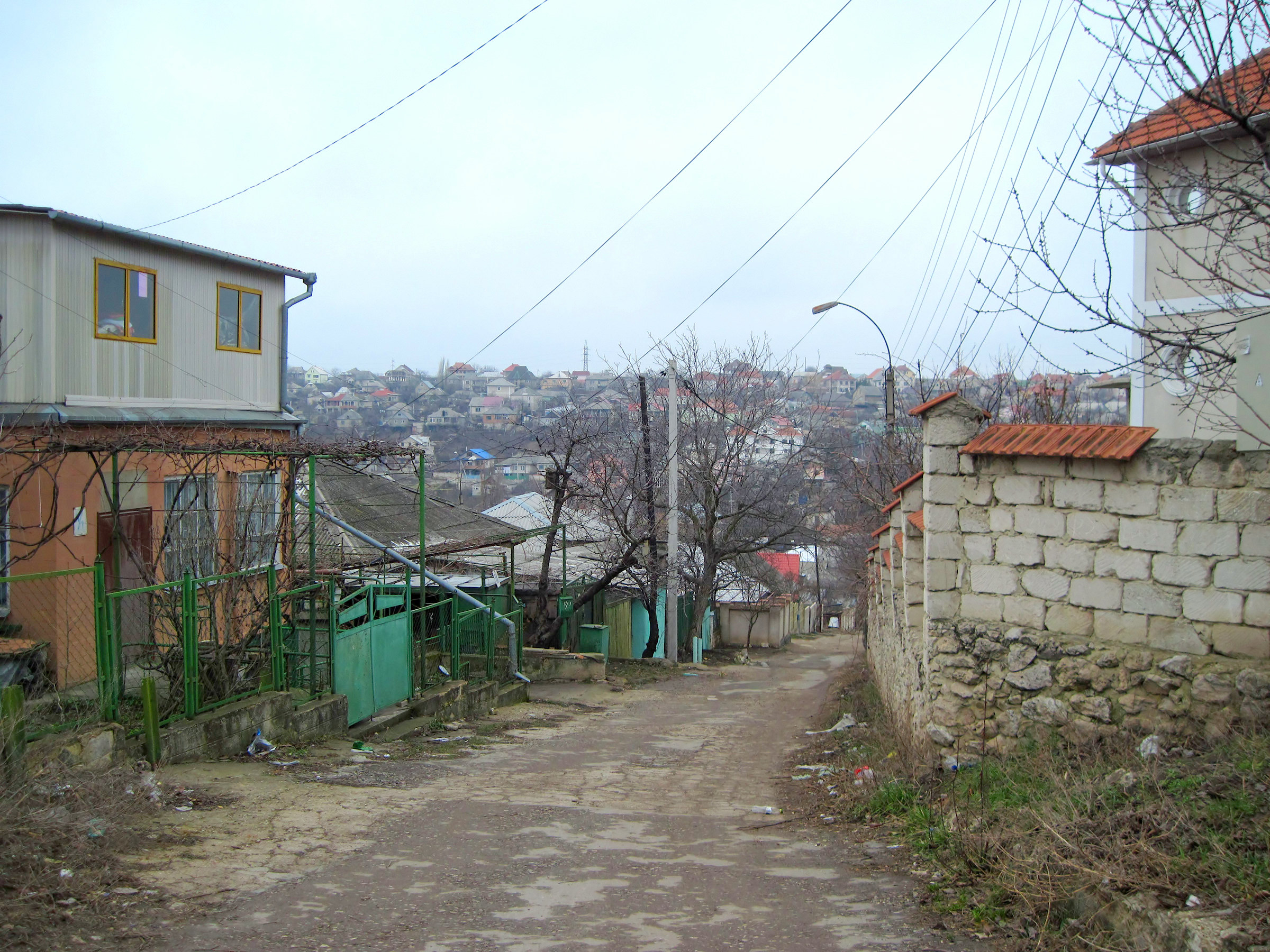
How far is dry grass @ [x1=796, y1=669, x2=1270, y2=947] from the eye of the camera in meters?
4.55

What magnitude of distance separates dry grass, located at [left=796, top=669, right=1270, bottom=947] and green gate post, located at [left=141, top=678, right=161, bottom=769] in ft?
19.1

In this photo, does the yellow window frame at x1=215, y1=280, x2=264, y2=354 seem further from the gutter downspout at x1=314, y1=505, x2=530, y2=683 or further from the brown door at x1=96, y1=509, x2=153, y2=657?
the brown door at x1=96, y1=509, x2=153, y2=657

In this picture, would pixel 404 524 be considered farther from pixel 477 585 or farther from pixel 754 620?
pixel 754 620

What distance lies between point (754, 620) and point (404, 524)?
18.5 meters

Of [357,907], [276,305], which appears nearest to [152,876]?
[357,907]

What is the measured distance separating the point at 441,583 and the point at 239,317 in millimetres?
5214

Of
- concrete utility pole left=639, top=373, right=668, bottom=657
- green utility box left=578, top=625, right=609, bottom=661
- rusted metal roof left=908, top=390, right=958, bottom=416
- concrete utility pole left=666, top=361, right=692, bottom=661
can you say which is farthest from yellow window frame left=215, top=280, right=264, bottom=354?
rusted metal roof left=908, top=390, right=958, bottom=416

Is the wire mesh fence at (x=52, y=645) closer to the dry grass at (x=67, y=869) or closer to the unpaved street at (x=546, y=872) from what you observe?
the dry grass at (x=67, y=869)

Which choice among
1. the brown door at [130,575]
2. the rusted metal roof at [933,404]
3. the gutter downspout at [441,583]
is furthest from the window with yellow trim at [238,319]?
the rusted metal roof at [933,404]

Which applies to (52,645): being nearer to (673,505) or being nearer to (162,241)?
(162,241)

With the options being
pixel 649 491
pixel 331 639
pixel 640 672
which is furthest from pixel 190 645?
pixel 649 491

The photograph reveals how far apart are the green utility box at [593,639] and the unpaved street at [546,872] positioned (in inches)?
503

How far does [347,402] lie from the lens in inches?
2581

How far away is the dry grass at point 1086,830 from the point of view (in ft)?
14.9
